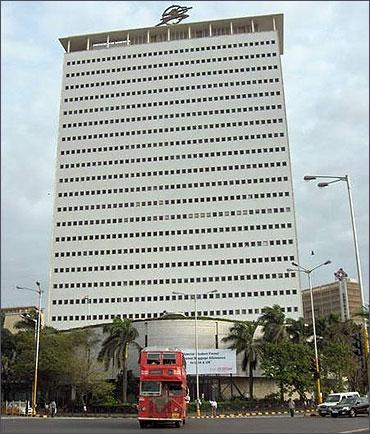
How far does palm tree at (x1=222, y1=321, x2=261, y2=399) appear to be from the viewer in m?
64.1

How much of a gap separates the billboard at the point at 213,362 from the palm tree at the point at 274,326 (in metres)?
5.51

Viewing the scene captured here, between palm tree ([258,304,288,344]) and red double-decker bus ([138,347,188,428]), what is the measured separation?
3876 centimetres

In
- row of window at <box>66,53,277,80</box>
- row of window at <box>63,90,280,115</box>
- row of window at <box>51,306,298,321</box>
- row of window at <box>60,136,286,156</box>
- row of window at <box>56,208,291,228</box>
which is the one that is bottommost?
row of window at <box>51,306,298,321</box>

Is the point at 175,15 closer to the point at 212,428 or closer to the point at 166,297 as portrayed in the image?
the point at 166,297

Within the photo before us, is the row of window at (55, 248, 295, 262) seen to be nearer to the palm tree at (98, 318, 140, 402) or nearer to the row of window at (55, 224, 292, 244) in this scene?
the row of window at (55, 224, 292, 244)

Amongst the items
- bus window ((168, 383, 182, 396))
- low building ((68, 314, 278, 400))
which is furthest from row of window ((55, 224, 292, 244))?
bus window ((168, 383, 182, 396))

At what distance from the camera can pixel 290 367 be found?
56750 millimetres

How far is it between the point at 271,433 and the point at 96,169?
96.7m

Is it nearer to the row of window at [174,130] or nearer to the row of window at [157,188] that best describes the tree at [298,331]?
the row of window at [157,188]

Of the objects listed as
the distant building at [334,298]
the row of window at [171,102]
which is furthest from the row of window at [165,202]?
the distant building at [334,298]

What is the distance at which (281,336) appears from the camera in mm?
66688

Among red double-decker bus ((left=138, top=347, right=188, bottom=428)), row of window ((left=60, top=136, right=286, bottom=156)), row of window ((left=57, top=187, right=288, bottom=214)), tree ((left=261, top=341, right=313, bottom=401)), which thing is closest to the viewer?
red double-decker bus ((left=138, top=347, right=188, bottom=428))

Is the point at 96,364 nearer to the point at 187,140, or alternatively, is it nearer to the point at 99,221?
the point at 99,221

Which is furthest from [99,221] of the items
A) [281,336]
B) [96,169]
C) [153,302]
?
[281,336]
